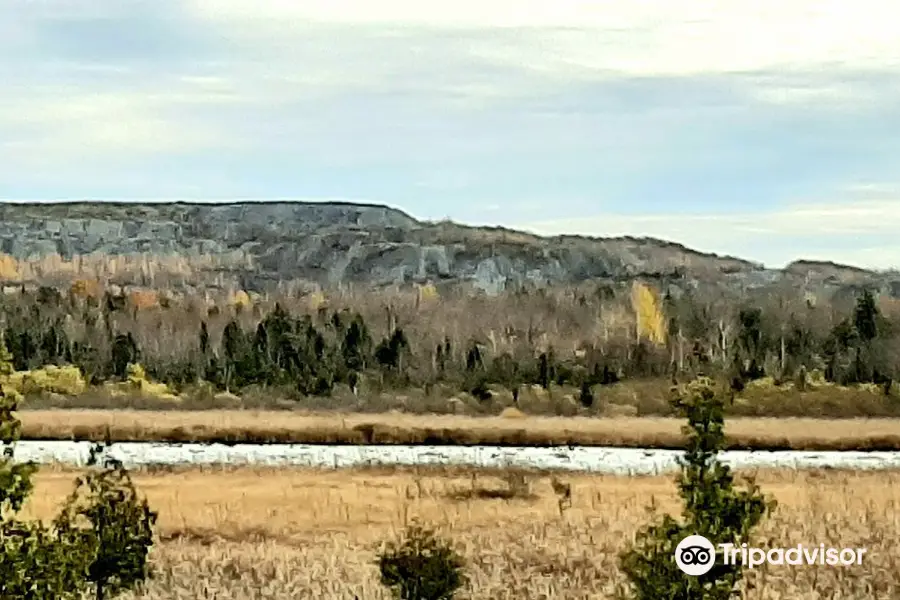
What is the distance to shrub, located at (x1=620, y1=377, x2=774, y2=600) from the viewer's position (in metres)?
8.57

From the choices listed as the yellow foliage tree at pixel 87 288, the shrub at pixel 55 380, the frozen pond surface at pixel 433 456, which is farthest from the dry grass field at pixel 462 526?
the yellow foliage tree at pixel 87 288

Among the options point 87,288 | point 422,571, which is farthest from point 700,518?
point 87,288

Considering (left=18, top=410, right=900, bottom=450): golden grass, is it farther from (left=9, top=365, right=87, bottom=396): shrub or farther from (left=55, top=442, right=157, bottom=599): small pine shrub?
(left=55, top=442, right=157, bottom=599): small pine shrub

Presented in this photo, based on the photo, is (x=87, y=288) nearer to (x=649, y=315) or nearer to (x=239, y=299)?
(x=239, y=299)

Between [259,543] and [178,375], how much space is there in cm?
4331

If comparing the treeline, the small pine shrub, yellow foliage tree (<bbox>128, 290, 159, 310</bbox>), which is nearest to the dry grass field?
the small pine shrub

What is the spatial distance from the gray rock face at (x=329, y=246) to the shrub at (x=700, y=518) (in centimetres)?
10531

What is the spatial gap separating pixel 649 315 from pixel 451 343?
1783 centimetres

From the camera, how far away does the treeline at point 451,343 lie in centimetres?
5844

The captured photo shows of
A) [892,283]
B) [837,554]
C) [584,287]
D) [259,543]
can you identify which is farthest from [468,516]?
[584,287]

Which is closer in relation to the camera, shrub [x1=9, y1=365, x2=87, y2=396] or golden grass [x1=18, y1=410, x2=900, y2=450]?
golden grass [x1=18, y1=410, x2=900, y2=450]

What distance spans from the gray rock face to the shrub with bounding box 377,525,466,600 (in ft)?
341

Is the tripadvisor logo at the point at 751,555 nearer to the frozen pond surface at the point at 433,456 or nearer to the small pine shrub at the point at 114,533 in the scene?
the small pine shrub at the point at 114,533

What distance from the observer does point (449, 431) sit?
39.3 metres
